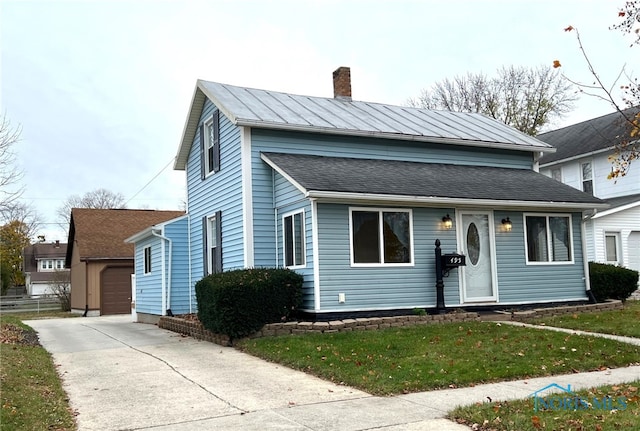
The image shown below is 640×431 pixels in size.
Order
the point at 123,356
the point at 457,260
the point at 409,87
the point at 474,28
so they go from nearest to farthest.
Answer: the point at 123,356 < the point at 474,28 < the point at 457,260 < the point at 409,87

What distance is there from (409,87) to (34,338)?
33.4 m

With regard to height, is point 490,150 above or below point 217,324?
above

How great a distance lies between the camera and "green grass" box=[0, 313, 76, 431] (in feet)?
21.0

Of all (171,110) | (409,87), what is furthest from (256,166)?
(409,87)

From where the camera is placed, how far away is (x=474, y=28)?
13.1 m

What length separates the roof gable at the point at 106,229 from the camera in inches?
1121

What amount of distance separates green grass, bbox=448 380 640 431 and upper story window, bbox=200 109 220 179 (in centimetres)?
1162

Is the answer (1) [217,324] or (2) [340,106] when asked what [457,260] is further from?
(2) [340,106]

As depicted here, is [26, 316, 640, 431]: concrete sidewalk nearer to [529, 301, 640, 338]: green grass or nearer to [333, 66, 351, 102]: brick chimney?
[529, 301, 640, 338]: green grass

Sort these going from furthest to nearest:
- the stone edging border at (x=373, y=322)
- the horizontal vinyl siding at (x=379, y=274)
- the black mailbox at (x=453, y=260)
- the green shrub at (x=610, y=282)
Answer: the green shrub at (x=610, y=282)
the black mailbox at (x=453, y=260)
the horizontal vinyl siding at (x=379, y=274)
the stone edging border at (x=373, y=322)

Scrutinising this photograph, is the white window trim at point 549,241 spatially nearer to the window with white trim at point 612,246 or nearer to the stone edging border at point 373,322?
the stone edging border at point 373,322

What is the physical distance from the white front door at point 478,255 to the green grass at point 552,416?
781 centimetres

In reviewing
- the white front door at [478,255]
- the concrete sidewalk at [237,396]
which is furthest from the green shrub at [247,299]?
the white front door at [478,255]

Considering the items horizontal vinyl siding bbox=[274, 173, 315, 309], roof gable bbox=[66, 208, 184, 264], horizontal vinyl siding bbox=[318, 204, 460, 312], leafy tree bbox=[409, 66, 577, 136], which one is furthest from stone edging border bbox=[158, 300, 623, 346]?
leafy tree bbox=[409, 66, 577, 136]
